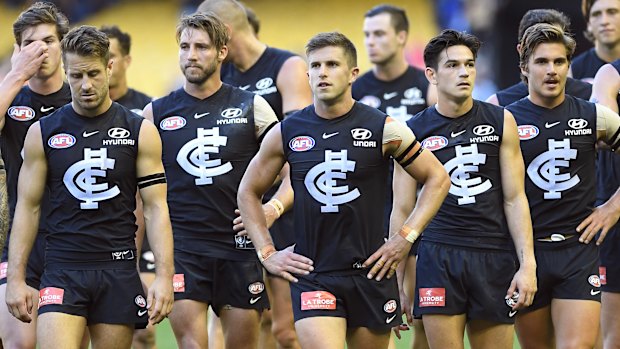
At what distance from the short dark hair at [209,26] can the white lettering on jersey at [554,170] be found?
8.20ft

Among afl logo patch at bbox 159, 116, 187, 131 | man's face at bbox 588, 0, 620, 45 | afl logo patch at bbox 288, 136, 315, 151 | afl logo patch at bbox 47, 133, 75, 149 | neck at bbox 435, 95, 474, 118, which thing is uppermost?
man's face at bbox 588, 0, 620, 45

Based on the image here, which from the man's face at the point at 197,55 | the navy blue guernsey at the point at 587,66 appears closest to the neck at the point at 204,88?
the man's face at the point at 197,55

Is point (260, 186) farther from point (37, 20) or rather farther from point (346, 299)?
point (37, 20)

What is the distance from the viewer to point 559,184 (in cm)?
901

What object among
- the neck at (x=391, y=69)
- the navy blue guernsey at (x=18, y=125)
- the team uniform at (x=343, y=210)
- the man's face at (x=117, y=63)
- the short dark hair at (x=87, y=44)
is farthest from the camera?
the neck at (x=391, y=69)

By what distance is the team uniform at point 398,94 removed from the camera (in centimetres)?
1159

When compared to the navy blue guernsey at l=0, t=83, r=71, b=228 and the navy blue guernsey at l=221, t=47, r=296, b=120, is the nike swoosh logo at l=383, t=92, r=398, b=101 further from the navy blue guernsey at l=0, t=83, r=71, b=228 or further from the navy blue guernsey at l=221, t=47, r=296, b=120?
the navy blue guernsey at l=0, t=83, r=71, b=228

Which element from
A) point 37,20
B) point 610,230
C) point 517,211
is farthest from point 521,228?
point 37,20

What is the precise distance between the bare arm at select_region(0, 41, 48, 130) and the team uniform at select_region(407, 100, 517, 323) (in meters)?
2.86

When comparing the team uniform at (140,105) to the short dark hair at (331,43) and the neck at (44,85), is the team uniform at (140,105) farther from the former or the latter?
the short dark hair at (331,43)

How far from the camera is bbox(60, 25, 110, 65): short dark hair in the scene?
8016 millimetres

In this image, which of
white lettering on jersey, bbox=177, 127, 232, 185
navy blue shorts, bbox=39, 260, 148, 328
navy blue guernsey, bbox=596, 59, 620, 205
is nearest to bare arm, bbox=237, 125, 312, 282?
white lettering on jersey, bbox=177, 127, 232, 185

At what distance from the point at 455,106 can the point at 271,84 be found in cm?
229

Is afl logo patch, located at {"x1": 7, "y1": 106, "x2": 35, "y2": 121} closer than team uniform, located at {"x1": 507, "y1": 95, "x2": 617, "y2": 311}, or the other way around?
team uniform, located at {"x1": 507, "y1": 95, "x2": 617, "y2": 311}
